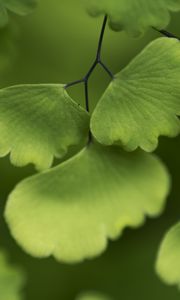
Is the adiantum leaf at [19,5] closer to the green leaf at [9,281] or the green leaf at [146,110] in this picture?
the green leaf at [146,110]

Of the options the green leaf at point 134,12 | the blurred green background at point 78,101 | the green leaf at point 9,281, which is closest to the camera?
the green leaf at point 134,12

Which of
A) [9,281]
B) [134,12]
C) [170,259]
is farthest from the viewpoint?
[9,281]

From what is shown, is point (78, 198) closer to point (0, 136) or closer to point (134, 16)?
point (0, 136)

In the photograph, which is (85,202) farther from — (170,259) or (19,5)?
(19,5)

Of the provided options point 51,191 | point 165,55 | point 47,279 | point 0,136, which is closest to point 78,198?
point 51,191

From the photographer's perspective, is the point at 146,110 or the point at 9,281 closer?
the point at 146,110

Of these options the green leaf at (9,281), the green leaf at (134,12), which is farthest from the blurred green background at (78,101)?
the green leaf at (134,12)

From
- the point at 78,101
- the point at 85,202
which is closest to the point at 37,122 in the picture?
the point at 85,202
